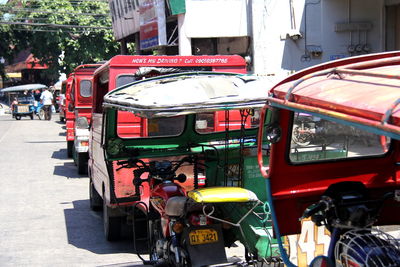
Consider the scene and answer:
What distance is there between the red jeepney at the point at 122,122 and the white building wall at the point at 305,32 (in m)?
8.42

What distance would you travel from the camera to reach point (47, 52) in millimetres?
41062

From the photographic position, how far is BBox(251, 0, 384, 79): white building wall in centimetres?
1619

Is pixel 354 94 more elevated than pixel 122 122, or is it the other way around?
pixel 354 94

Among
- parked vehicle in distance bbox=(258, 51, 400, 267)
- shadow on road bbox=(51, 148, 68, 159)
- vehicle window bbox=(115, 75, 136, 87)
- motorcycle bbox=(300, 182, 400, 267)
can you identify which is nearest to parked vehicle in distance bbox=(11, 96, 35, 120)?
shadow on road bbox=(51, 148, 68, 159)

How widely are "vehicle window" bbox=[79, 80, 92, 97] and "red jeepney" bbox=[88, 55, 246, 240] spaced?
5093 mm

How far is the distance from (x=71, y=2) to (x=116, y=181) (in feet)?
109

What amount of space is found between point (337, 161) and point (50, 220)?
558 centimetres

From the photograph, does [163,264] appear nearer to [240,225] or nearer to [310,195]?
[240,225]

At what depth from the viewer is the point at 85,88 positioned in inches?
545

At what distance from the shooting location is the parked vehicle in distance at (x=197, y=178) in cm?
507

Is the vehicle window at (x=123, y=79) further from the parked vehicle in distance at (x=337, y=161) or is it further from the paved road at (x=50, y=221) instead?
the parked vehicle in distance at (x=337, y=161)

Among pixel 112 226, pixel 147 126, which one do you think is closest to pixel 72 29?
pixel 147 126

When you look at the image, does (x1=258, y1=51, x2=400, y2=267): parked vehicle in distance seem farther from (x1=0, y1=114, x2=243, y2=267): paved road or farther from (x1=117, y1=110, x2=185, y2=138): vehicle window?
(x1=117, y1=110, x2=185, y2=138): vehicle window

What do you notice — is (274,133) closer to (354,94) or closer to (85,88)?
(354,94)
